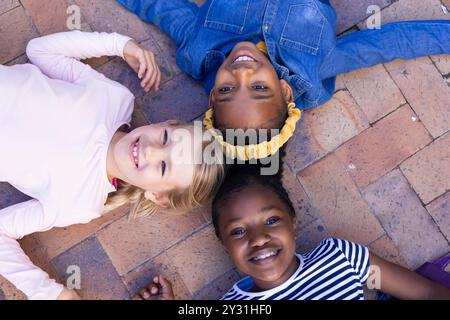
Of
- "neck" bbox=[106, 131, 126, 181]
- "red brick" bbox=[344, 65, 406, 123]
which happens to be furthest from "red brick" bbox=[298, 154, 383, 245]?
"neck" bbox=[106, 131, 126, 181]

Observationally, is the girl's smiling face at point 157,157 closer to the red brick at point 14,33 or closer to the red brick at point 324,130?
the red brick at point 324,130

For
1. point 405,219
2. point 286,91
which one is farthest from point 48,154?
point 405,219

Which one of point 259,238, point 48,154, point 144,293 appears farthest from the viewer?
point 144,293

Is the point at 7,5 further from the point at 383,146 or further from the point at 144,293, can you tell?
the point at 383,146

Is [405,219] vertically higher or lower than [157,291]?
higher

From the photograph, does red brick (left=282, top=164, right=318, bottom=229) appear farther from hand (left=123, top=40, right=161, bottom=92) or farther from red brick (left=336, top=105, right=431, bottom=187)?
hand (left=123, top=40, right=161, bottom=92)

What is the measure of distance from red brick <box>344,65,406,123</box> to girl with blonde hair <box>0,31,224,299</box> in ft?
2.94

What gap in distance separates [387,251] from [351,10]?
1.31 metres

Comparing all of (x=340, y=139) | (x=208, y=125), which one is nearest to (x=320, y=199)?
(x=340, y=139)

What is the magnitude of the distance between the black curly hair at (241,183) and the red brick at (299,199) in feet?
0.91

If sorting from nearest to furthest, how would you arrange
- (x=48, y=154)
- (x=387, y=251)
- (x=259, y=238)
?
1. (x=259, y=238)
2. (x=48, y=154)
3. (x=387, y=251)

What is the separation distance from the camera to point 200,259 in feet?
7.89

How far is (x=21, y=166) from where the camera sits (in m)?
2.10

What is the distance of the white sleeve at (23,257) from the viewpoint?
2113 mm
